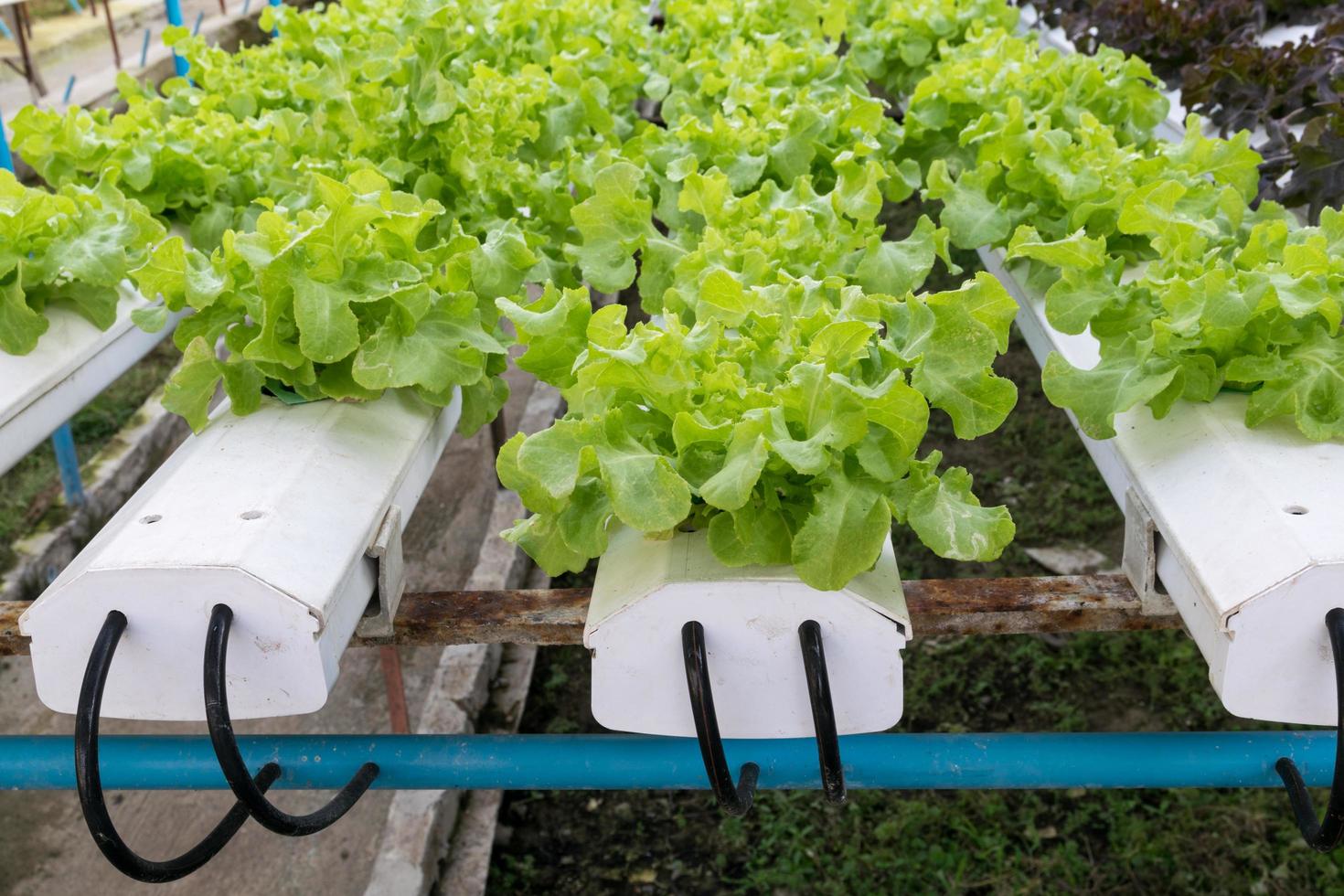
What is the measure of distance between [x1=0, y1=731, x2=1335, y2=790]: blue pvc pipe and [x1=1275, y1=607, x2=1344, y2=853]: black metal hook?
0.27 ft

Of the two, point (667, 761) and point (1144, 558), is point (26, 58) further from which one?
point (1144, 558)

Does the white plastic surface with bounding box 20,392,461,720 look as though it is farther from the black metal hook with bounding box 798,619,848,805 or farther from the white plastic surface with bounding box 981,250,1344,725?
the white plastic surface with bounding box 981,250,1344,725

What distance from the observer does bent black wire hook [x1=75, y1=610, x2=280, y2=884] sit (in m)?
1.20

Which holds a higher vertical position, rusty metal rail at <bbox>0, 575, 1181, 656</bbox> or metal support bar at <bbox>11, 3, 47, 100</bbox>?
rusty metal rail at <bbox>0, 575, 1181, 656</bbox>

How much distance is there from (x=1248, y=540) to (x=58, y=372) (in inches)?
60.3

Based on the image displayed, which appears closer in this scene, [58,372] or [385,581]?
[385,581]

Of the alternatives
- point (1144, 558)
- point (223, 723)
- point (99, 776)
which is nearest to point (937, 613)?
point (1144, 558)

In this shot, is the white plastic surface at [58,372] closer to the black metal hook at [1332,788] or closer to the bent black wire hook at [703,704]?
the bent black wire hook at [703,704]

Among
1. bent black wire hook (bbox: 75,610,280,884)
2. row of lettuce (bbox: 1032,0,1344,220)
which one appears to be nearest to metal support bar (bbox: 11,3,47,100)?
row of lettuce (bbox: 1032,0,1344,220)

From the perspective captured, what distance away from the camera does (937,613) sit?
1.45 m

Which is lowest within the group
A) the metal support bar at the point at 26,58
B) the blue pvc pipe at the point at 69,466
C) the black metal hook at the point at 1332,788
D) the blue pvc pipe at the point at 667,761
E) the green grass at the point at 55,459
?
the green grass at the point at 55,459

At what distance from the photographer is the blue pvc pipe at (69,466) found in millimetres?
3629

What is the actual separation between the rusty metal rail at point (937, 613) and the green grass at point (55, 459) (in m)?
2.59

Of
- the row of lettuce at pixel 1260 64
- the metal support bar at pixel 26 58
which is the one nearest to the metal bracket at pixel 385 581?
the row of lettuce at pixel 1260 64
